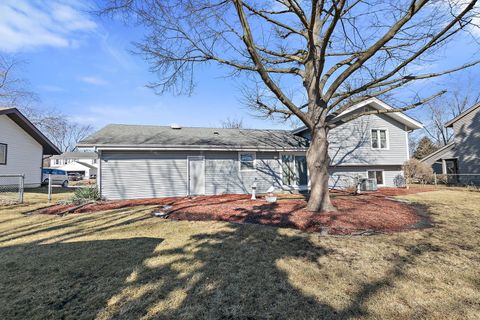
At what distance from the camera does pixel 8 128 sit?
16078mm

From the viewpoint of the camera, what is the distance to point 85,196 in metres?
10.8

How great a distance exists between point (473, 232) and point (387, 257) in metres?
3.40

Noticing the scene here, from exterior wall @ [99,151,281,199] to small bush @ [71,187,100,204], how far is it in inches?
→ 18.8

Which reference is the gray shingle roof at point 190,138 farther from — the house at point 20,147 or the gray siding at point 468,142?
the gray siding at point 468,142

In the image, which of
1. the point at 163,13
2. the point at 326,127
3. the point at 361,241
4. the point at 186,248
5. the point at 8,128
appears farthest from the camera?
the point at 8,128

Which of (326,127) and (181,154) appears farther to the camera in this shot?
(181,154)

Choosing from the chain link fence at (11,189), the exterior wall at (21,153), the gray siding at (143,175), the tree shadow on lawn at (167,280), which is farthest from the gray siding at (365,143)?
the exterior wall at (21,153)

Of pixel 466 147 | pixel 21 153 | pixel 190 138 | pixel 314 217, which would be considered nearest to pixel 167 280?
pixel 314 217

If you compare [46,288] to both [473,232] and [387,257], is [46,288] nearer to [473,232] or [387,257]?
[387,257]

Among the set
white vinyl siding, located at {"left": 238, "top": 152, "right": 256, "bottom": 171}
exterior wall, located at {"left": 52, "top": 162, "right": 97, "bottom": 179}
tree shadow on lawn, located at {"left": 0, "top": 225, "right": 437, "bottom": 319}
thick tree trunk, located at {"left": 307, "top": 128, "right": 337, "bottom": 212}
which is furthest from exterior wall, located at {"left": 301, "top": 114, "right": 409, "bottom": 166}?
exterior wall, located at {"left": 52, "top": 162, "right": 97, "bottom": 179}

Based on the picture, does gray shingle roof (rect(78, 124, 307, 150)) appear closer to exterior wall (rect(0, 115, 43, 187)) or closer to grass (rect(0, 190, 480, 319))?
grass (rect(0, 190, 480, 319))

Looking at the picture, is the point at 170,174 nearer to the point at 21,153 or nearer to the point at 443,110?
the point at 21,153

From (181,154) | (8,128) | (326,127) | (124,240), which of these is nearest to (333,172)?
(326,127)

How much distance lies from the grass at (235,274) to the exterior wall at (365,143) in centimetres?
1030
